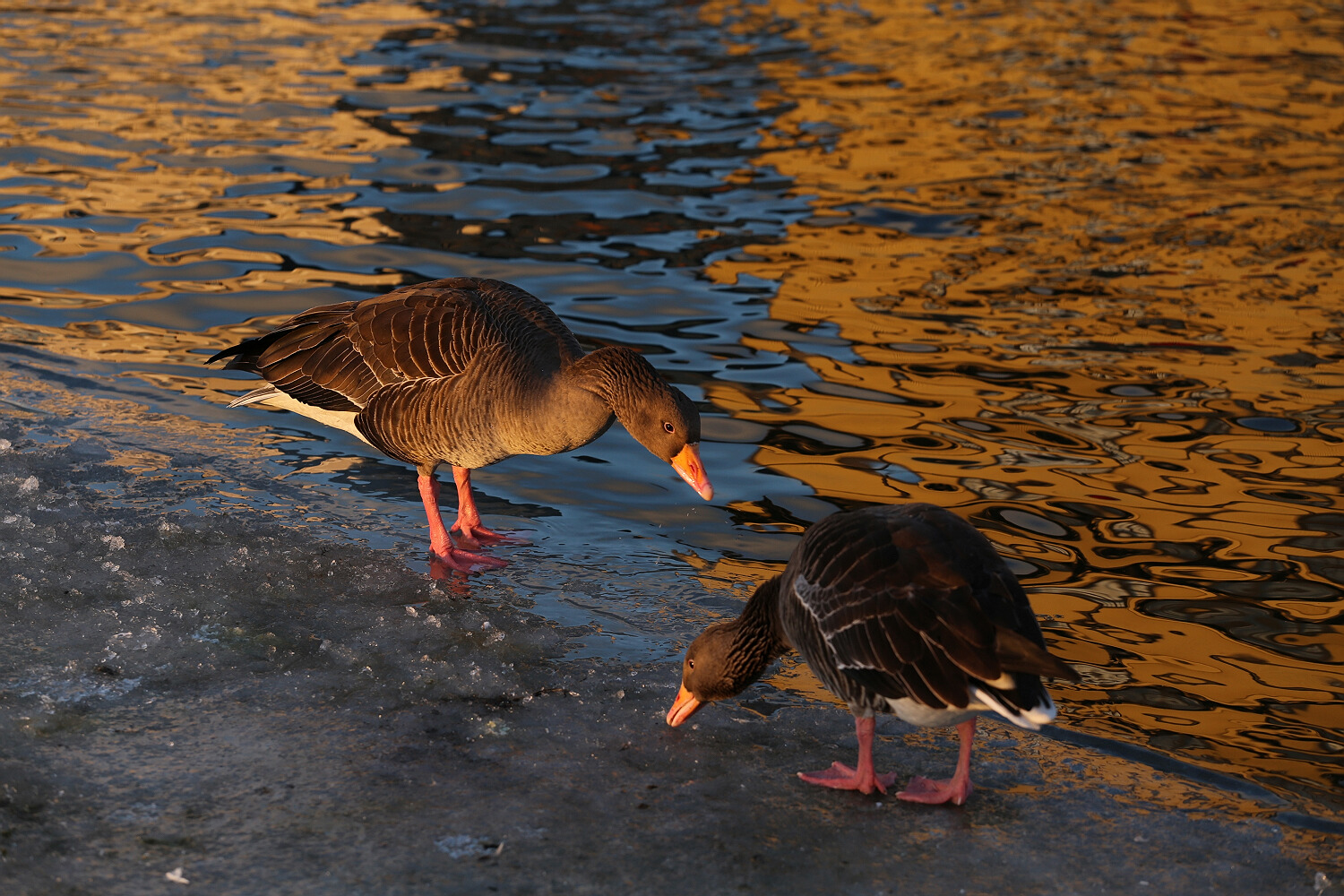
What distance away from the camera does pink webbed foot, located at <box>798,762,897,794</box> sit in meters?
4.79

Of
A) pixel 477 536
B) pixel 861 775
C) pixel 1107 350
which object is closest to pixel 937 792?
pixel 861 775

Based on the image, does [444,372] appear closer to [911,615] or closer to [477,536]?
[477,536]

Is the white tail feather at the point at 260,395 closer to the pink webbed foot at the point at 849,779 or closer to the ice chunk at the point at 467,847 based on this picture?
the ice chunk at the point at 467,847

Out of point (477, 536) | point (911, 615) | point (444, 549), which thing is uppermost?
point (911, 615)

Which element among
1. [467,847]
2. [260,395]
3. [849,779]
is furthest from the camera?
[260,395]

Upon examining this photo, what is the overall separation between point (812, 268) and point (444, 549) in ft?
21.3

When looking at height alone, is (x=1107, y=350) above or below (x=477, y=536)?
above

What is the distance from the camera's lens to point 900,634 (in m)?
4.38

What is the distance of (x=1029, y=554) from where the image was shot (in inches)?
291

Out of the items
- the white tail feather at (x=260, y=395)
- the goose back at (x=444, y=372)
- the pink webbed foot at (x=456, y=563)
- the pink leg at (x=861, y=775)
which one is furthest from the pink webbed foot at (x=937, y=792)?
the white tail feather at (x=260, y=395)

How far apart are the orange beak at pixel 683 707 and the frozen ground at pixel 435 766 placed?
3.8 inches

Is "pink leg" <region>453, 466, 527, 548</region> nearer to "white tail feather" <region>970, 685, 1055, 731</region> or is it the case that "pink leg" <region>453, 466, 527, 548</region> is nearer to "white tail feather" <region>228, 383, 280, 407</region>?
"white tail feather" <region>228, 383, 280, 407</region>

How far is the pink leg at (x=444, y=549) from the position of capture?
677 centimetres

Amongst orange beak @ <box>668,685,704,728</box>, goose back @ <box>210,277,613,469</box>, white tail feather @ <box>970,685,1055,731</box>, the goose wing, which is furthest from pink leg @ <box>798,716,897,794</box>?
the goose wing
